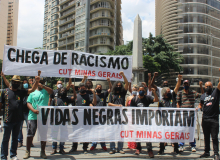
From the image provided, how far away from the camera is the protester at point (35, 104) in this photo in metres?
5.24

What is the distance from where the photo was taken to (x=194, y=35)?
61.0 meters

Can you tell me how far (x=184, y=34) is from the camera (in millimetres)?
61219

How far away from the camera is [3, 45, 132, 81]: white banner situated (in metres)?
6.13

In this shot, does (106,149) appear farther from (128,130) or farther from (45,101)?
(45,101)

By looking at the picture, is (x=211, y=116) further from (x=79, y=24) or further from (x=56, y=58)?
(x=79, y=24)

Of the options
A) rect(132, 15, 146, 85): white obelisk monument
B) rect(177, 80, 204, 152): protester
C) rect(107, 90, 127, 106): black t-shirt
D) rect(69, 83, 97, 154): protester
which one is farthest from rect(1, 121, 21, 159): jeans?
rect(132, 15, 146, 85): white obelisk monument

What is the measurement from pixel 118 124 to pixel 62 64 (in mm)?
2500

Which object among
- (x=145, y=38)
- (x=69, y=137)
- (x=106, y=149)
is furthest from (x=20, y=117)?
(x=145, y=38)

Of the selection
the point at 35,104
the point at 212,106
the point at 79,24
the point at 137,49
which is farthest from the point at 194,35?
the point at 35,104

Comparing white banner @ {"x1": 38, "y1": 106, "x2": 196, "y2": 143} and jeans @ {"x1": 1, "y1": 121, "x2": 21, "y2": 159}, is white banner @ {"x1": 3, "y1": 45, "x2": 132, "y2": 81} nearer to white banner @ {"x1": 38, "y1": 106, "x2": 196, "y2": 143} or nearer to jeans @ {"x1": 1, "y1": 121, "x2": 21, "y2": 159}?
white banner @ {"x1": 38, "y1": 106, "x2": 196, "y2": 143}

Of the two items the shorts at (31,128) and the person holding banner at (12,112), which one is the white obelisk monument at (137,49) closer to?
the shorts at (31,128)

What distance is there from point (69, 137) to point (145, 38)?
3973 centimetres

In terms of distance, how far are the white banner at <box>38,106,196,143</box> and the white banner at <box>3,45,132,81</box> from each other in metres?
1.30

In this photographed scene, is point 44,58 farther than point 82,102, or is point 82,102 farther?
point 44,58
